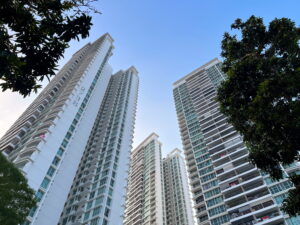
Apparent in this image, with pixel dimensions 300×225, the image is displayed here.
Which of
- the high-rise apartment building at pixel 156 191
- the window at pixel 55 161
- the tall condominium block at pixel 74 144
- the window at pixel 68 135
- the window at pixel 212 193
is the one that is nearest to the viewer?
the tall condominium block at pixel 74 144

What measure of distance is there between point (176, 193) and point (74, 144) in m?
48.6

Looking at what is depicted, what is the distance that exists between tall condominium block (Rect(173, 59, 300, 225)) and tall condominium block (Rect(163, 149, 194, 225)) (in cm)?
1987

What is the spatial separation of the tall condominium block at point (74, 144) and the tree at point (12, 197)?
16036 mm

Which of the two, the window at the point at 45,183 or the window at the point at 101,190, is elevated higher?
the window at the point at 101,190

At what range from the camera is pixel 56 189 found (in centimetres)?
3834

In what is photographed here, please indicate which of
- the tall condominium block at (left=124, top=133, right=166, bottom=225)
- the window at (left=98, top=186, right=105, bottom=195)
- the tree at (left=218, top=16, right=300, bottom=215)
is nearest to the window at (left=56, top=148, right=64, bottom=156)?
the window at (left=98, top=186, right=105, bottom=195)

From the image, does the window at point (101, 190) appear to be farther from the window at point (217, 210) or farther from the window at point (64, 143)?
the window at point (217, 210)

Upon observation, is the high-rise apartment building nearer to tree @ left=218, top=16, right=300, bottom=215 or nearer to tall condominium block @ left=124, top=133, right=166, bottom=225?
tall condominium block @ left=124, top=133, right=166, bottom=225

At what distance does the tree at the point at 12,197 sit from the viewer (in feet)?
49.7

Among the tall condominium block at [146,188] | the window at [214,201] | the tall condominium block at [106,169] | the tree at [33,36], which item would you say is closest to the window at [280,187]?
the window at [214,201]

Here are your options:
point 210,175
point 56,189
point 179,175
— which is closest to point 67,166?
point 56,189

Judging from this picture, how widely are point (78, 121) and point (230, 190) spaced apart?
34611mm

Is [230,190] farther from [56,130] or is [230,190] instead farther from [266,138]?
[266,138]

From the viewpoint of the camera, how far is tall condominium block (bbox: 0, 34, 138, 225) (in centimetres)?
3588
